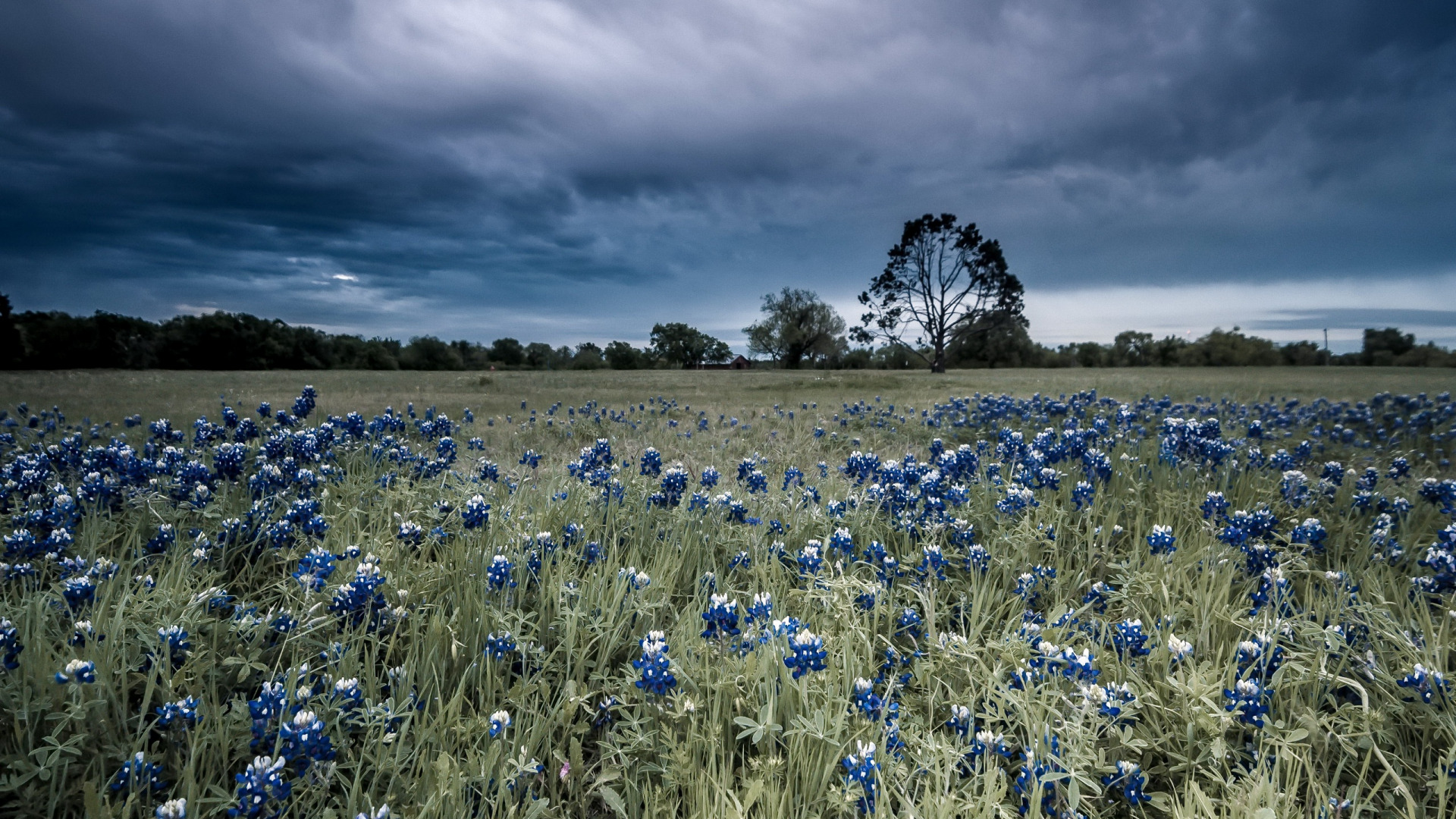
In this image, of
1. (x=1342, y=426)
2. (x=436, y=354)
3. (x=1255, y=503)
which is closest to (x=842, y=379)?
(x=1342, y=426)

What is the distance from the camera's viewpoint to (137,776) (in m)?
2.01

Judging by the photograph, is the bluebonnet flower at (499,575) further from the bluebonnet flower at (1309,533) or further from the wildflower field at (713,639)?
the bluebonnet flower at (1309,533)

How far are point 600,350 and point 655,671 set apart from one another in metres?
50.8

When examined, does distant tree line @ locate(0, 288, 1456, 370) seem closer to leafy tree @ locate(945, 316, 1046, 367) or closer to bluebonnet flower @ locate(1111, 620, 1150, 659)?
leafy tree @ locate(945, 316, 1046, 367)

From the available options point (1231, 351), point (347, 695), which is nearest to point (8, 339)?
point (347, 695)

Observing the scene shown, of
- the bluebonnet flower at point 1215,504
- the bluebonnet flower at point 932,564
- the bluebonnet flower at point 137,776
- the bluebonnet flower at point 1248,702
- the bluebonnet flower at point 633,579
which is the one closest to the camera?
the bluebonnet flower at point 137,776

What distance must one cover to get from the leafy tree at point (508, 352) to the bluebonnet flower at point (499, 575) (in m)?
51.0

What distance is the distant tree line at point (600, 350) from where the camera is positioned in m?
14.6

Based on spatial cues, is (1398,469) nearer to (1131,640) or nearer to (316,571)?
(1131,640)

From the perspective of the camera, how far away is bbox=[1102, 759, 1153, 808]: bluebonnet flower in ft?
7.06

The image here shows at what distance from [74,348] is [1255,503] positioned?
27.0 m

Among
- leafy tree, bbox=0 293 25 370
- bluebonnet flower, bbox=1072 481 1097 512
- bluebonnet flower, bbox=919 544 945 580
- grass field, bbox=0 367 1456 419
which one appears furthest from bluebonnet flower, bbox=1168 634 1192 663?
leafy tree, bbox=0 293 25 370

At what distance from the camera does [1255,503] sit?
4.99 metres

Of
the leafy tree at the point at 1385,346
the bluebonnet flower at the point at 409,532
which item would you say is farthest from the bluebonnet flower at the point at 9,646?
the leafy tree at the point at 1385,346
